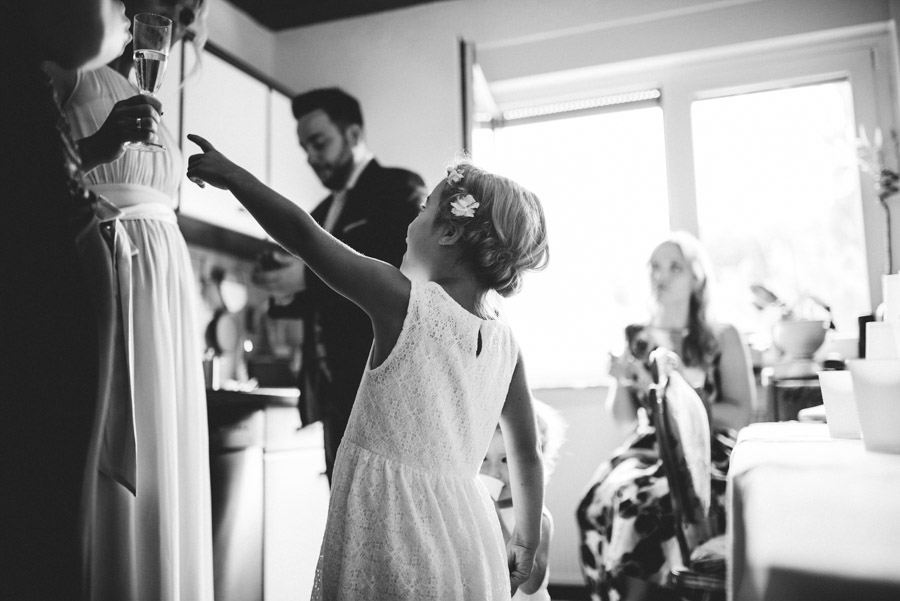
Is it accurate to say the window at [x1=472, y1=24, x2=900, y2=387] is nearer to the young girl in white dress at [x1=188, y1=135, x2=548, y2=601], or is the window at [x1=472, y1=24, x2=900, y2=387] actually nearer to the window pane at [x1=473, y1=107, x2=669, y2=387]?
the window pane at [x1=473, y1=107, x2=669, y2=387]

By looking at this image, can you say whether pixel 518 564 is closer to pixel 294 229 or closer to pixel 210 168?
pixel 294 229

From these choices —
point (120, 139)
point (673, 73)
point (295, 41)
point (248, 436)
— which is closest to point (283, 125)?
point (295, 41)

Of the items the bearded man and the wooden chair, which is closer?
the wooden chair

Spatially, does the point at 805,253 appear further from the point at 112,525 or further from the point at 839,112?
the point at 112,525

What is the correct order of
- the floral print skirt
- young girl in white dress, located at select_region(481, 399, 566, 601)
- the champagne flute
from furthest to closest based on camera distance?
the floral print skirt, young girl in white dress, located at select_region(481, 399, 566, 601), the champagne flute

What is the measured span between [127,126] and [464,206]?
546 mm

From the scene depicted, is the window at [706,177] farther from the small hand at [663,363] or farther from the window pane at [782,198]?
the small hand at [663,363]

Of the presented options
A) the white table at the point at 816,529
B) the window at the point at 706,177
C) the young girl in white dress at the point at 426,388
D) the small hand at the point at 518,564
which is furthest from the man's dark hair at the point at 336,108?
the white table at the point at 816,529

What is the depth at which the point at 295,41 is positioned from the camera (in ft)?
12.4

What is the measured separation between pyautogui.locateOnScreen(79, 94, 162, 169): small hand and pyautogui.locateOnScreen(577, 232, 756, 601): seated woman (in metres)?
1.64

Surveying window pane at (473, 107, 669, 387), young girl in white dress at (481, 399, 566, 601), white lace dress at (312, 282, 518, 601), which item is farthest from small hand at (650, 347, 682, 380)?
window pane at (473, 107, 669, 387)

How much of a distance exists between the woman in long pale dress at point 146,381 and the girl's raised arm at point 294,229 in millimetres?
288

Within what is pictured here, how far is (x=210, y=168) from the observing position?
91 cm

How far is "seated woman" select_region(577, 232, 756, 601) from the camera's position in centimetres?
214
